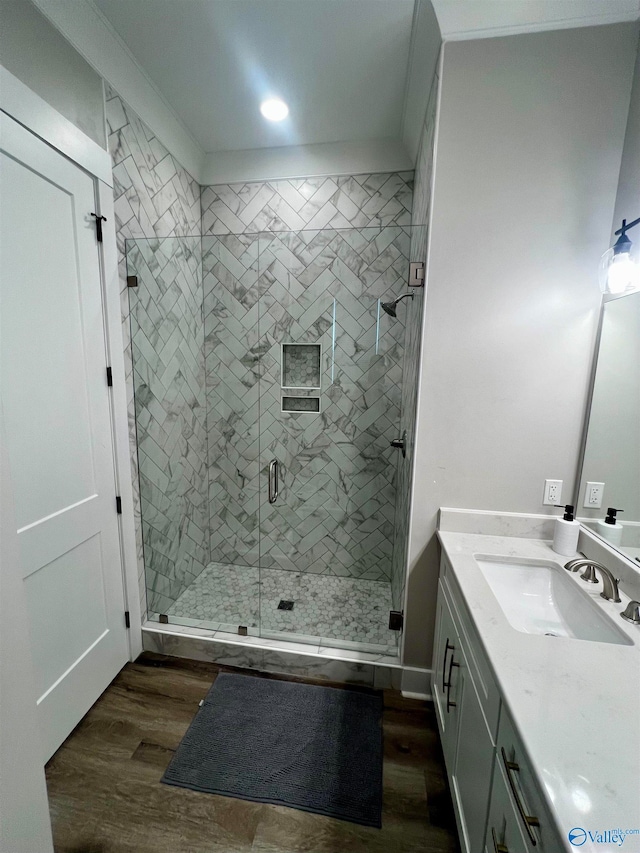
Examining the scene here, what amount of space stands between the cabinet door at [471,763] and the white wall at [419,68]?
7.63 feet

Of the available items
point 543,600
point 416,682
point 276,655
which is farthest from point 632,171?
point 276,655

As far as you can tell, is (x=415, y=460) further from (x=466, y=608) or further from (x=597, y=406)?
(x=597, y=406)

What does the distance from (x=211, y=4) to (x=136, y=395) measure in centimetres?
169

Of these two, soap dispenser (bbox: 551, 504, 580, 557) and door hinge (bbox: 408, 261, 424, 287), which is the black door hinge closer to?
door hinge (bbox: 408, 261, 424, 287)

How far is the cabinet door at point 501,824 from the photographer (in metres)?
→ 0.71

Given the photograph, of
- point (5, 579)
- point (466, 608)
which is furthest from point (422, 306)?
point (5, 579)

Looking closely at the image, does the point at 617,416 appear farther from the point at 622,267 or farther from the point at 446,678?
the point at 446,678

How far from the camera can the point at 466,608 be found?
1.08 metres

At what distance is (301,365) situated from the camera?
7.53 ft

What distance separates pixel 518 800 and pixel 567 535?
95cm

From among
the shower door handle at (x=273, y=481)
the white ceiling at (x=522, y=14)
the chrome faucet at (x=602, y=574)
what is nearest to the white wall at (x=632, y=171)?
the white ceiling at (x=522, y=14)

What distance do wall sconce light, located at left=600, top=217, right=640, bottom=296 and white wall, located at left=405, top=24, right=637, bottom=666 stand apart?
5.5 inches

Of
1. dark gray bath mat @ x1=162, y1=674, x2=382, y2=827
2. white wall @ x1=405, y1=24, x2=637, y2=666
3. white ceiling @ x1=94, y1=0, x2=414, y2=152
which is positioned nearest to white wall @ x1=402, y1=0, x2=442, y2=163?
white ceiling @ x1=94, y1=0, x2=414, y2=152

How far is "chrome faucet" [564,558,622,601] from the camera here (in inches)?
42.4
